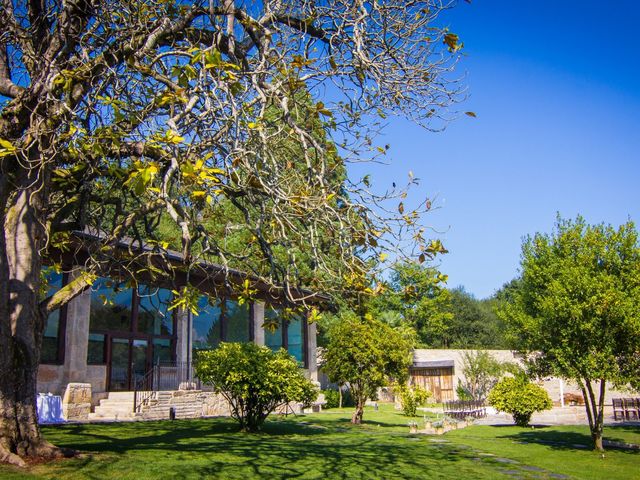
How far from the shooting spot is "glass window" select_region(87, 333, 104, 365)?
17984 millimetres

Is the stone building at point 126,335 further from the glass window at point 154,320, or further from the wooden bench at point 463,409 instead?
the wooden bench at point 463,409

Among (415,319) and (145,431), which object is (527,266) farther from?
(415,319)

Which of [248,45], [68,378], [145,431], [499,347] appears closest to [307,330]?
[68,378]

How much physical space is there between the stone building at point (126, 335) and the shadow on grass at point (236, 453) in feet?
10.1

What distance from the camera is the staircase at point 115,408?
16109 millimetres

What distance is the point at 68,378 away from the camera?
645 inches

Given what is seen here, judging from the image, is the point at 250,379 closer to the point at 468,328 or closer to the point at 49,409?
the point at 49,409

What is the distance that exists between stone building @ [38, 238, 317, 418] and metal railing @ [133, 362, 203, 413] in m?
0.04

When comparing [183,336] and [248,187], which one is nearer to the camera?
[248,187]

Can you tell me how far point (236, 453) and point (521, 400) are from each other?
14836 mm

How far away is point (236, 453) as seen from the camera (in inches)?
395

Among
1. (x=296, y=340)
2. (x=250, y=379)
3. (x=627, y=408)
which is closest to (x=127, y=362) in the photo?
(x=250, y=379)

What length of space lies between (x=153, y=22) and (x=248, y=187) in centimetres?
327

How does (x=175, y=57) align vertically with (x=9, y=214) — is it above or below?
above
